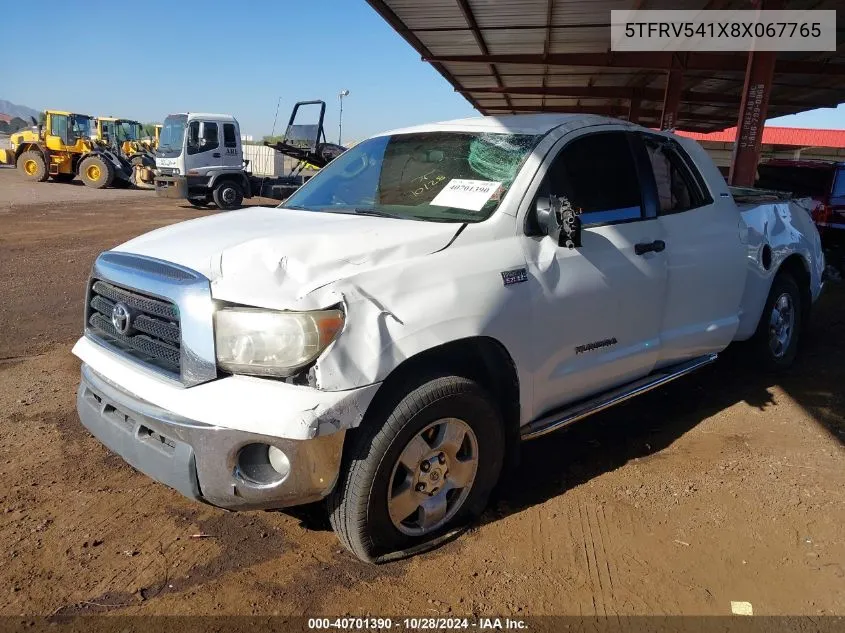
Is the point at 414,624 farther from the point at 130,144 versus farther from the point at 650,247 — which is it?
the point at 130,144

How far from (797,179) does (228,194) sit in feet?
48.9

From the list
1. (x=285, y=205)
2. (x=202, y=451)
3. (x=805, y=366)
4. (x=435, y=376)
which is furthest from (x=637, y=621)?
(x=805, y=366)

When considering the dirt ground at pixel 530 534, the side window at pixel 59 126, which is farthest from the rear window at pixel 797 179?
the side window at pixel 59 126

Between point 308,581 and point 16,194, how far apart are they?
2355 cm

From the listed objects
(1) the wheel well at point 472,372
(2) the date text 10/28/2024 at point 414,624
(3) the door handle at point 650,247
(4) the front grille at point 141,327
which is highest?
(3) the door handle at point 650,247

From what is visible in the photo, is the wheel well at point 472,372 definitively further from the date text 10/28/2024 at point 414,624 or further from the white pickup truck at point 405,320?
the date text 10/28/2024 at point 414,624

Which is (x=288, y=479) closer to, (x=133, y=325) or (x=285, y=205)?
(x=133, y=325)

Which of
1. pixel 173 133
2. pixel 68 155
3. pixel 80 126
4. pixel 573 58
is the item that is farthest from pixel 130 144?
pixel 573 58

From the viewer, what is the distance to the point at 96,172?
25469mm

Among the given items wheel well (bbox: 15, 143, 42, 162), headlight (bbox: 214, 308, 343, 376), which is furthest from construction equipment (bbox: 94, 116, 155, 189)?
headlight (bbox: 214, 308, 343, 376)

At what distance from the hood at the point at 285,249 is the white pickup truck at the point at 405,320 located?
13 mm

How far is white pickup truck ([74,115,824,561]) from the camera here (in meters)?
2.43

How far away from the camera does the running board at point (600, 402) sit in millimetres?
3211

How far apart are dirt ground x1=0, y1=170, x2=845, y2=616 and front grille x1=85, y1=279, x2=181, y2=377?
858 millimetres
